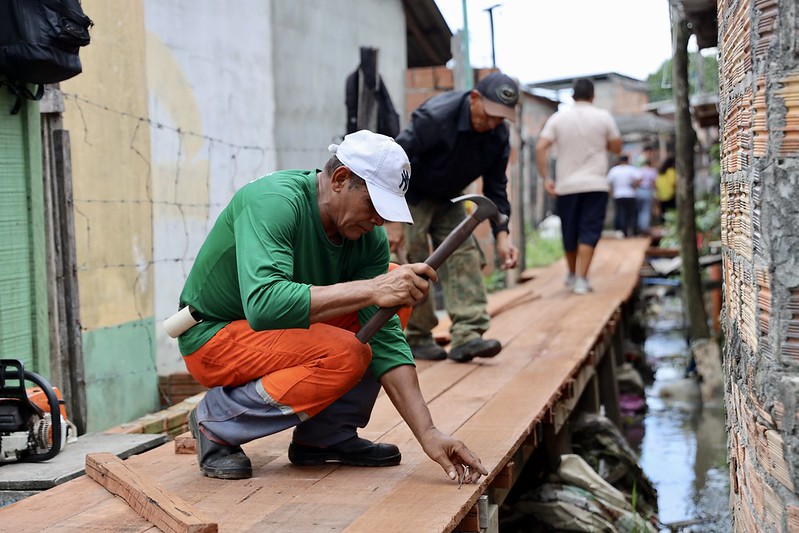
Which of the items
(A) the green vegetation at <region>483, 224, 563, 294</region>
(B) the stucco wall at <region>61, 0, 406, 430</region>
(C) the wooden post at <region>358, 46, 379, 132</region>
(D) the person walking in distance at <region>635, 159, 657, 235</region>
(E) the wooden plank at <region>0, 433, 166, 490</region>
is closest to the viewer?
(E) the wooden plank at <region>0, 433, 166, 490</region>

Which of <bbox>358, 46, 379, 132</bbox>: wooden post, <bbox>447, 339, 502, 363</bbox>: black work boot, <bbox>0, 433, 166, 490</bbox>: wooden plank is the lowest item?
<bbox>0, 433, 166, 490</bbox>: wooden plank

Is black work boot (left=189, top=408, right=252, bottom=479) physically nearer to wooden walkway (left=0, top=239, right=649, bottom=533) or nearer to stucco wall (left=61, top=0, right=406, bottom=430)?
wooden walkway (left=0, top=239, right=649, bottom=533)

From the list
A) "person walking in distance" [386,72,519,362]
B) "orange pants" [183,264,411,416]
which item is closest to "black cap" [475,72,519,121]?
"person walking in distance" [386,72,519,362]

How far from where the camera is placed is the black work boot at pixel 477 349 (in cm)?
596

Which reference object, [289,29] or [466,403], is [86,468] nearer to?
[466,403]

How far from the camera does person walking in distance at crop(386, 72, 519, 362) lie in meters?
5.74

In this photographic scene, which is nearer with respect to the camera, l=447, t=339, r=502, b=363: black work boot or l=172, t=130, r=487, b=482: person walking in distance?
l=172, t=130, r=487, b=482: person walking in distance

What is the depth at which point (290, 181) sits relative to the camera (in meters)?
3.43

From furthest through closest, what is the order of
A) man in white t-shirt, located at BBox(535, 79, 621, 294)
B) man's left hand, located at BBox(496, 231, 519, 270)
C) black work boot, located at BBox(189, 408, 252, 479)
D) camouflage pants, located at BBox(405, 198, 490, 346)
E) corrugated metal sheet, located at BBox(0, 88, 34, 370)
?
man in white t-shirt, located at BBox(535, 79, 621, 294) → camouflage pants, located at BBox(405, 198, 490, 346) → man's left hand, located at BBox(496, 231, 519, 270) → corrugated metal sheet, located at BBox(0, 88, 34, 370) → black work boot, located at BBox(189, 408, 252, 479)

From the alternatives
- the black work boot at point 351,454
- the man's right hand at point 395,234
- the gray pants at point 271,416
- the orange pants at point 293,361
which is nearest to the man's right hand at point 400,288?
the orange pants at point 293,361

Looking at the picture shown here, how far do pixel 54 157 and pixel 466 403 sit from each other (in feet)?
7.50

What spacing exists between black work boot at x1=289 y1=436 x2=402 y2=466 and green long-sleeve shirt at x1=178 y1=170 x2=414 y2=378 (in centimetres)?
35

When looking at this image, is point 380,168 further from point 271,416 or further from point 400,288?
point 271,416

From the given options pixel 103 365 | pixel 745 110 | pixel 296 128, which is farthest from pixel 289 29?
pixel 745 110
